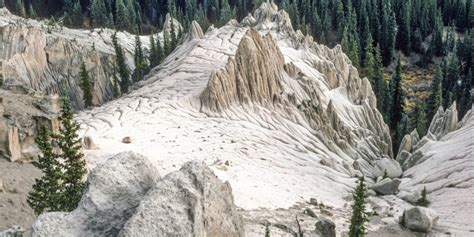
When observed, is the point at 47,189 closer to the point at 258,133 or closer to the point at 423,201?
the point at 258,133

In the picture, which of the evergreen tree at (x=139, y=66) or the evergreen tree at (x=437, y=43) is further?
the evergreen tree at (x=437, y=43)

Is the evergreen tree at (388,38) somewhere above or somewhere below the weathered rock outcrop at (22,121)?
below

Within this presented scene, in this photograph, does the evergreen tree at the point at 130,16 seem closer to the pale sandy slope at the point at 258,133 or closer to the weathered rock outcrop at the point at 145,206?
the pale sandy slope at the point at 258,133

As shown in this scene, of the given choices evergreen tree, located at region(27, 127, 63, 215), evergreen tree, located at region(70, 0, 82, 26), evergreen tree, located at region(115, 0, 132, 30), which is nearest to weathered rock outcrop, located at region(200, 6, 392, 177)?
evergreen tree, located at region(27, 127, 63, 215)

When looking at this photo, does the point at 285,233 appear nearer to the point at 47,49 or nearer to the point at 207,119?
the point at 207,119

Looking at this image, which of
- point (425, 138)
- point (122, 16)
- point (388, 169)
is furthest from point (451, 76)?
point (122, 16)

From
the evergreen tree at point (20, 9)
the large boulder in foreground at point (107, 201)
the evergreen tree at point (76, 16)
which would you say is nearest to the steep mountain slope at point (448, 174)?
the large boulder in foreground at point (107, 201)

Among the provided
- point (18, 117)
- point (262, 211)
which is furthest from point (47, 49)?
point (262, 211)

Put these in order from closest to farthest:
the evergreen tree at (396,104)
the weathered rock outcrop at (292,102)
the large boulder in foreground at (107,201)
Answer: the large boulder in foreground at (107,201), the weathered rock outcrop at (292,102), the evergreen tree at (396,104)
